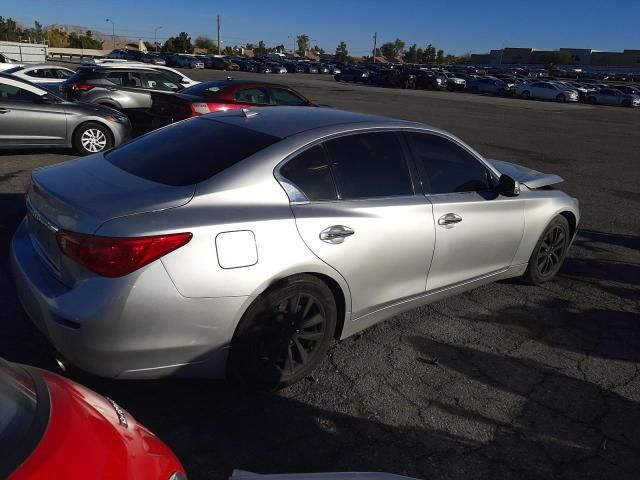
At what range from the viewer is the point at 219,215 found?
9.81 ft

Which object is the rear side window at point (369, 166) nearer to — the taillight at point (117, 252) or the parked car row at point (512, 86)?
the taillight at point (117, 252)

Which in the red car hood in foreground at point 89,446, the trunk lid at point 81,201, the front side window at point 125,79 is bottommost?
the red car hood in foreground at point 89,446

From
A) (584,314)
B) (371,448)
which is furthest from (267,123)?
(584,314)

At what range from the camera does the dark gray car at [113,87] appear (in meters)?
12.6

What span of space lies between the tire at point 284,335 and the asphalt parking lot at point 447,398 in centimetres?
15

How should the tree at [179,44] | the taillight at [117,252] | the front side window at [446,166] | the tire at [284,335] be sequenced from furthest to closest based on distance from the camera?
the tree at [179,44], the front side window at [446,166], the tire at [284,335], the taillight at [117,252]

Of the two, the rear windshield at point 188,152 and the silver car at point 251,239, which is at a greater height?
the rear windshield at point 188,152

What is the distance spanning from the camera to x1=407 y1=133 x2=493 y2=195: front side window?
407 cm

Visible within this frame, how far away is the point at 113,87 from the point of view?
12.8 meters

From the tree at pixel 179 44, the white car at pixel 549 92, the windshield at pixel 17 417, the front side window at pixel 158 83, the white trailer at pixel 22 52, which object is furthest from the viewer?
the tree at pixel 179 44

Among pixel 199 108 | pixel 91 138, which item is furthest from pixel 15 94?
pixel 199 108

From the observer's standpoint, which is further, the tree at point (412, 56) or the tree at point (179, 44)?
the tree at point (412, 56)

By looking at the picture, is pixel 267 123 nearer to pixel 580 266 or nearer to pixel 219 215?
pixel 219 215

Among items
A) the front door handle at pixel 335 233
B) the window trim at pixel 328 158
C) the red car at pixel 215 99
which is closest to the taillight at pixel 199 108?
the red car at pixel 215 99
